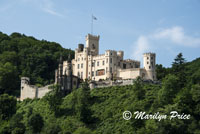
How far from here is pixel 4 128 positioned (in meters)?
79.5

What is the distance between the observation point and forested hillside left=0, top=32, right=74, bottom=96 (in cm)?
10275

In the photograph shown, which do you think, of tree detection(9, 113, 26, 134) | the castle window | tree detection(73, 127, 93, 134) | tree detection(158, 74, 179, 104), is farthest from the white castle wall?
tree detection(158, 74, 179, 104)

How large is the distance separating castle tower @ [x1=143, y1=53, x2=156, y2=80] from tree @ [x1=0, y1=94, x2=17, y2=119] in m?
26.4

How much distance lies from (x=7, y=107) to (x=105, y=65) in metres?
22.3

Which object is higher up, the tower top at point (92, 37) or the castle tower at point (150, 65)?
the tower top at point (92, 37)

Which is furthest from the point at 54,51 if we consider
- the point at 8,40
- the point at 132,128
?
the point at 132,128

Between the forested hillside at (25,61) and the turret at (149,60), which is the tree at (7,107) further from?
the turret at (149,60)

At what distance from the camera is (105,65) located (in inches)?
3743

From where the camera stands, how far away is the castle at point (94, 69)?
9025cm

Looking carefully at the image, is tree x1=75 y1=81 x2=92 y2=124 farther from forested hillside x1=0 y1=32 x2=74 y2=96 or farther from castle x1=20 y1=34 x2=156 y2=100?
forested hillside x1=0 y1=32 x2=74 y2=96

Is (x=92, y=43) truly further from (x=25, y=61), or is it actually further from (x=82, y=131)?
(x=82, y=131)

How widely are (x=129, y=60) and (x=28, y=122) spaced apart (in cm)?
3009

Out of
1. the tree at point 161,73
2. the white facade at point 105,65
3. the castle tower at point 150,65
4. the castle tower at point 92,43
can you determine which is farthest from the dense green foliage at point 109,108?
the castle tower at point 92,43

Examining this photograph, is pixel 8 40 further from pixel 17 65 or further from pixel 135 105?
pixel 135 105
